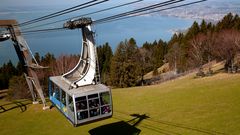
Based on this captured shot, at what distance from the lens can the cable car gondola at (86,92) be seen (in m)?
12.2

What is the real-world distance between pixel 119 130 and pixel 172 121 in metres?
3.79

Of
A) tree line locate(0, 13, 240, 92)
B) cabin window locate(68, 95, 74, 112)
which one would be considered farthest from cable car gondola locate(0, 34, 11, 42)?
tree line locate(0, 13, 240, 92)

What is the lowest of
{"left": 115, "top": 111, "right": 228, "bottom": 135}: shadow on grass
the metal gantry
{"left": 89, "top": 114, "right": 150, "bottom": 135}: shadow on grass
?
{"left": 89, "top": 114, "right": 150, "bottom": 135}: shadow on grass

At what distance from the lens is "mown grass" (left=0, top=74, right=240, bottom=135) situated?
17598mm

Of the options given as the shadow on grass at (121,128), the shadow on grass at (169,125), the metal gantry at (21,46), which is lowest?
the shadow on grass at (121,128)

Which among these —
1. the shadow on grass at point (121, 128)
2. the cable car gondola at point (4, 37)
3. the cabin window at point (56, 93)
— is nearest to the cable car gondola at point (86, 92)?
the cabin window at point (56, 93)

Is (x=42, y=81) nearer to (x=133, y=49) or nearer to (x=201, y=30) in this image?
(x=133, y=49)

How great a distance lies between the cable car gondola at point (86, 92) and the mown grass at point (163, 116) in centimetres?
561

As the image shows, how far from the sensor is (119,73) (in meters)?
50.9

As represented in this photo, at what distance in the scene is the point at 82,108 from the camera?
1238cm

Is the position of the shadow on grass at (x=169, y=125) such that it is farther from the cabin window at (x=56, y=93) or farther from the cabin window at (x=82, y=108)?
the cabin window at (x=56, y=93)

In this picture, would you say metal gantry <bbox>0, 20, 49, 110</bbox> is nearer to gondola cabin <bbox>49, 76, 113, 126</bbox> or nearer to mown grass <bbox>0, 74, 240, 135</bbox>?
mown grass <bbox>0, 74, 240, 135</bbox>

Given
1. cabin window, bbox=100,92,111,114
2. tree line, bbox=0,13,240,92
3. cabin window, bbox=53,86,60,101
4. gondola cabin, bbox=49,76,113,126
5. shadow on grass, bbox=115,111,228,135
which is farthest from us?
tree line, bbox=0,13,240,92

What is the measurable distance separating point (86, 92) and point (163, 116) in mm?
10157
